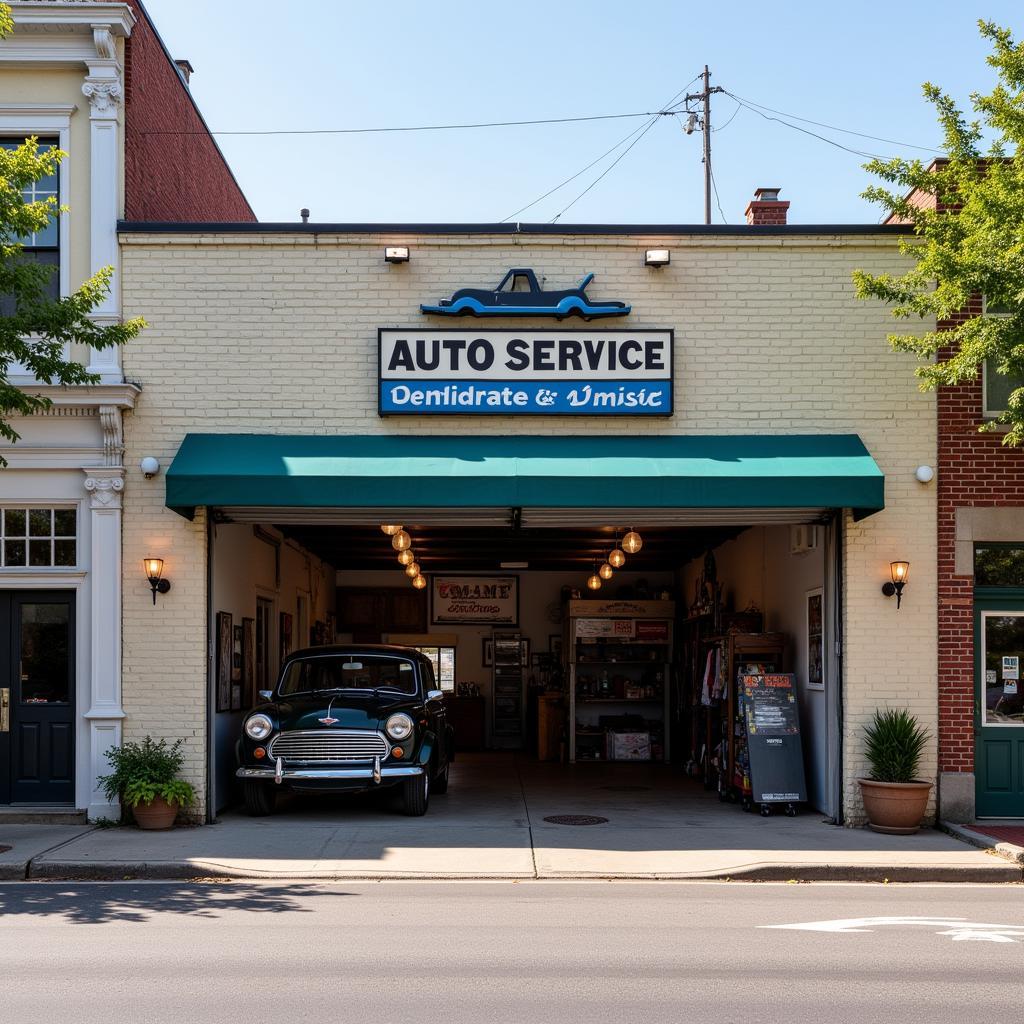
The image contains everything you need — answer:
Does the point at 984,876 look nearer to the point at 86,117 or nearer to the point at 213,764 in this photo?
the point at 213,764

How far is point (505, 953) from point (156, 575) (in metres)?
6.79

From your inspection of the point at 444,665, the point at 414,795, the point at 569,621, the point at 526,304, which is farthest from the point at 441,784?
the point at 444,665

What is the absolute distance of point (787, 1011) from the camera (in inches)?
256

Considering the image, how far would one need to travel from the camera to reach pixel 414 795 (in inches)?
538

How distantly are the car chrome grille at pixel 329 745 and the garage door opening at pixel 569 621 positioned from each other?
2.90 ft

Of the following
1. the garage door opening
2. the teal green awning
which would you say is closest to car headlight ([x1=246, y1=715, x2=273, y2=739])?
the garage door opening

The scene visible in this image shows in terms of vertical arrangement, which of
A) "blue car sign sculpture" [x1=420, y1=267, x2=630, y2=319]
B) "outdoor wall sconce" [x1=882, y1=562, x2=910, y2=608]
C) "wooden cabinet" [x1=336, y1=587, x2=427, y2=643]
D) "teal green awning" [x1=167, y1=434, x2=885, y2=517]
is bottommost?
"wooden cabinet" [x1=336, y1=587, x2=427, y2=643]

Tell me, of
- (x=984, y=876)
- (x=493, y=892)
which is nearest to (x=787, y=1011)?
(x=493, y=892)

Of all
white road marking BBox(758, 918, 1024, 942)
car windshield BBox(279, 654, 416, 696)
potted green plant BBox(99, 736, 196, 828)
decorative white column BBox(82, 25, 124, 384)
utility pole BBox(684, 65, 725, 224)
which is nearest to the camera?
white road marking BBox(758, 918, 1024, 942)

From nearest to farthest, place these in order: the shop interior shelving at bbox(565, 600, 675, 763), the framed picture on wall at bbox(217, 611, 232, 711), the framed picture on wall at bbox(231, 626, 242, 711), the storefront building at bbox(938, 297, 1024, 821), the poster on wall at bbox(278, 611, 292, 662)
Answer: the storefront building at bbox(938, 297, 1024, 821), the framed picture on wall at bbox(217, 611, 232, 711), the framed picture on wall at bbox(231, 626, 242, 711), the poster on wall at bbox(278, 611, 292, 662), the shop interior shelving at bbox(565, 600, 675, 763)

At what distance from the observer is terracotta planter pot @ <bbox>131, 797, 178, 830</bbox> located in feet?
41.5

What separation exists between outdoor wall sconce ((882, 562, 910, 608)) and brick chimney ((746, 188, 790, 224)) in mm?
5876

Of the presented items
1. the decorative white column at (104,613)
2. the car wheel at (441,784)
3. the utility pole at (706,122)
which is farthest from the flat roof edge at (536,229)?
the utility pole at (706,122)

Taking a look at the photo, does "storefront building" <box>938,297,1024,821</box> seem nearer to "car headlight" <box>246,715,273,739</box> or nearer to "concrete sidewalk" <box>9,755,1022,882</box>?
"concrete sidewalk" <box>9,755,1022,882</box>
